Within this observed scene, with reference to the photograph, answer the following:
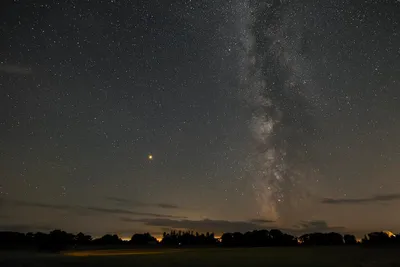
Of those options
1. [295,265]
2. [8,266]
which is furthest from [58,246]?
[295,265]

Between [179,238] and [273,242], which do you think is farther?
[179,238]

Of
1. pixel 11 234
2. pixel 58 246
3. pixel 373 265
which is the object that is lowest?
pixel 373 265

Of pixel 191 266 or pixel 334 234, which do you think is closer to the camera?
pixel 191 266

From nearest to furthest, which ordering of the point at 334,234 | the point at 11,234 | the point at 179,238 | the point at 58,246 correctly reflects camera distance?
the point at 58,246 < the point at 11,234 < the point at 334,234 < the point at 179,238

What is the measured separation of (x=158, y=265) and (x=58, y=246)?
46.4m

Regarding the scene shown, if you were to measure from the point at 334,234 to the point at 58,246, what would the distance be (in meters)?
88.5

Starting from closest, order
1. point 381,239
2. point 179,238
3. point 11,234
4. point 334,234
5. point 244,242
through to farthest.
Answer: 1. point 381,239
2. point 11,234
3. point 334,234
4. point 244,242
5. point 179,238

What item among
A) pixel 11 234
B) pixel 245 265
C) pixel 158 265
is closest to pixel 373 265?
pixel 245 265

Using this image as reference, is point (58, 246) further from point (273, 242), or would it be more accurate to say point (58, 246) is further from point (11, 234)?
point (273, 242)

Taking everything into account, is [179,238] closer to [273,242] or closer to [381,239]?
[273,242]

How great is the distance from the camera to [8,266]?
45656 mm

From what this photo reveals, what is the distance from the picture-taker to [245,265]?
47.9 metres

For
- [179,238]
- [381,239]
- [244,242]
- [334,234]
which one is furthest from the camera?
[179,238]

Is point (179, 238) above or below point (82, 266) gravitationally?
above
